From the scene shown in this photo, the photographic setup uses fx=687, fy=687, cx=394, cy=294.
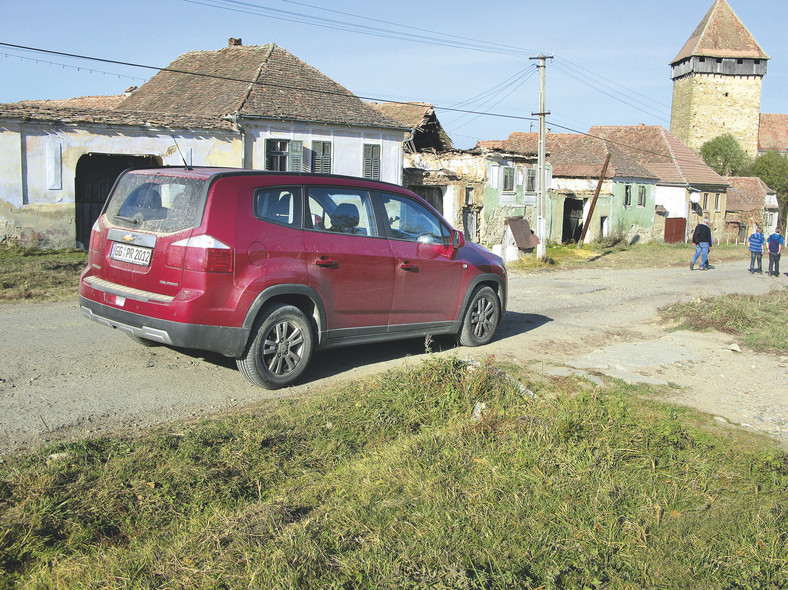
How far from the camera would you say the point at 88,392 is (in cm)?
546

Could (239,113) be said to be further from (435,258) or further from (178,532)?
(178,532)

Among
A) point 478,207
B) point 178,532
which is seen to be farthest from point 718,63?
point 178,532

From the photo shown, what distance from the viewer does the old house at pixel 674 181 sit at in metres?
43.5

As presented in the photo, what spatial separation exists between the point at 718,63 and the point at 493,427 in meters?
79.5

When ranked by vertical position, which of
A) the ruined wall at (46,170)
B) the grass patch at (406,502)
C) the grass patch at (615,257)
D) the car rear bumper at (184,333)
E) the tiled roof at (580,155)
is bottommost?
the grass patch at (406,502)

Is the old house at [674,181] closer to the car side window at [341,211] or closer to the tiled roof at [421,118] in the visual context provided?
the tiled roof at [421,118]

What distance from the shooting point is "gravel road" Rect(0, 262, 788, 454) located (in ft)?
16.7

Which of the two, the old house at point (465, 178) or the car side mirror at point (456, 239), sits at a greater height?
the old house at point (465, 178)

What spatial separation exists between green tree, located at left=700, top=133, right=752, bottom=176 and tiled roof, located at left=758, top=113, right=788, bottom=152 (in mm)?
17118

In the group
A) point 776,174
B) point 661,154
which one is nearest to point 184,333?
point 661,154

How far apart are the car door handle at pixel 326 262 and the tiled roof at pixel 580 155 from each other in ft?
106

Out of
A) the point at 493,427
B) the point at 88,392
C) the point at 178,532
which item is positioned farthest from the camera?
the point at 88,392

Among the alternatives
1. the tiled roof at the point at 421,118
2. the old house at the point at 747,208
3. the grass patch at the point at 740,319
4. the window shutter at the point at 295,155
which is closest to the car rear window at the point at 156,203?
the grass patch at the point at 740,319

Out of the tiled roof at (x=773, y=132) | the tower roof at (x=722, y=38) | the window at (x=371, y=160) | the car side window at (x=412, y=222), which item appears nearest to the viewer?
the car side window at (x=412, y=222)
